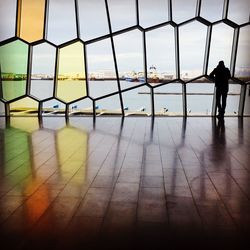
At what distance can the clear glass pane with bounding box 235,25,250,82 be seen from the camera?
30.7 ft

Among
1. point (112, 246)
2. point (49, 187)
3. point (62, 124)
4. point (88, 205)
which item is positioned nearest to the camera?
point (112, 246)

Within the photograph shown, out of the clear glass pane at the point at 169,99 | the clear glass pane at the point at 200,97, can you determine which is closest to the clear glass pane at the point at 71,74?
the clear glass pane at the point at 169,99

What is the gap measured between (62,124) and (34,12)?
119 inches

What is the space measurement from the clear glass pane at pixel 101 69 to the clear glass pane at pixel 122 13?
1.53 feet

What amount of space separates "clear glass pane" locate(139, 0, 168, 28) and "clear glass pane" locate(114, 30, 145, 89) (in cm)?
33

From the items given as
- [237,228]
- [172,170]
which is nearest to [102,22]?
[172,170]

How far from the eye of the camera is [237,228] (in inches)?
97.9

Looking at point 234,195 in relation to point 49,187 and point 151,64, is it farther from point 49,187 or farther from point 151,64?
point 151,64

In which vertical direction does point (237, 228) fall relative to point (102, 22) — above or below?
A: below

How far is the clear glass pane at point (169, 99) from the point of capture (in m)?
9.41

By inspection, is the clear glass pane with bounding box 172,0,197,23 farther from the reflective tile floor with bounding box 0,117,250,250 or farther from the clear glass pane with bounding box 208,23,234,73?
the reflective tile floor with bounding box 0,117,250,250

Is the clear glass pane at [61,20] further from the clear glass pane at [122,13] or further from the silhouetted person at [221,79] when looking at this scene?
the silhouetted person at [221,79]

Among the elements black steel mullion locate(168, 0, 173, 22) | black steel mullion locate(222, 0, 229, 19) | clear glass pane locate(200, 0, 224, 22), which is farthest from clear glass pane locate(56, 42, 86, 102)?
black steel mullion locate(222, 0, 229, 19)

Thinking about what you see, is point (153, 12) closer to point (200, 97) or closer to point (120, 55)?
point (120, 55)
